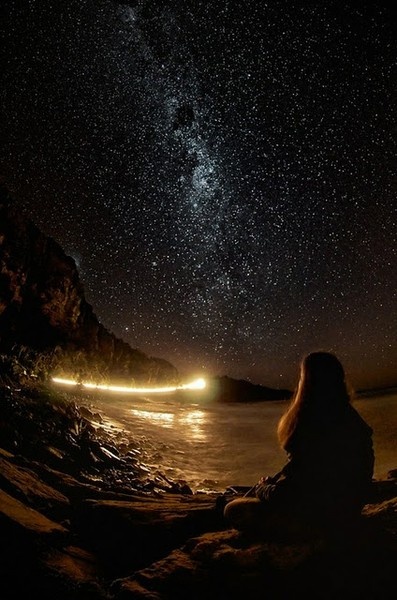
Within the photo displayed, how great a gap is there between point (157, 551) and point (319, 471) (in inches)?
65.2

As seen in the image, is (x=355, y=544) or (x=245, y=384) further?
(x=245, y=384)

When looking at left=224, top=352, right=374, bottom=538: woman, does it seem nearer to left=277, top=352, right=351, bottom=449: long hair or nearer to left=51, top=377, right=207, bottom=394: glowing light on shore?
left=277, top=352, right=351, bottom=449: long hair

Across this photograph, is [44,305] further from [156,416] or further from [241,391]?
[241,391]

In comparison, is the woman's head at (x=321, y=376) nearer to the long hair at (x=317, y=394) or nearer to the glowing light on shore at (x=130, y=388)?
the long hair at (x=317, y=394)

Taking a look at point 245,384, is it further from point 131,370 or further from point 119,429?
point 119,429

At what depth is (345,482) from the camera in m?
2.83

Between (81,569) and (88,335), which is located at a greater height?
(88,335)

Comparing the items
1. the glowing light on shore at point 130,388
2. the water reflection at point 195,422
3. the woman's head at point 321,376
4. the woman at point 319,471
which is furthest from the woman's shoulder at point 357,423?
the glowing light on shore at point 130,388

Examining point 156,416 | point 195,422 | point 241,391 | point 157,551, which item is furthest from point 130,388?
point 157,551

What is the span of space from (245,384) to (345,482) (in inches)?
850

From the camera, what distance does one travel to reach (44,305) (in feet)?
42.6

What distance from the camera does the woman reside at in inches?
112

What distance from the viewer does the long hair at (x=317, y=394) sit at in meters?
3.03

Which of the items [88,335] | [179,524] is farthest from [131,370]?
[179,524]
